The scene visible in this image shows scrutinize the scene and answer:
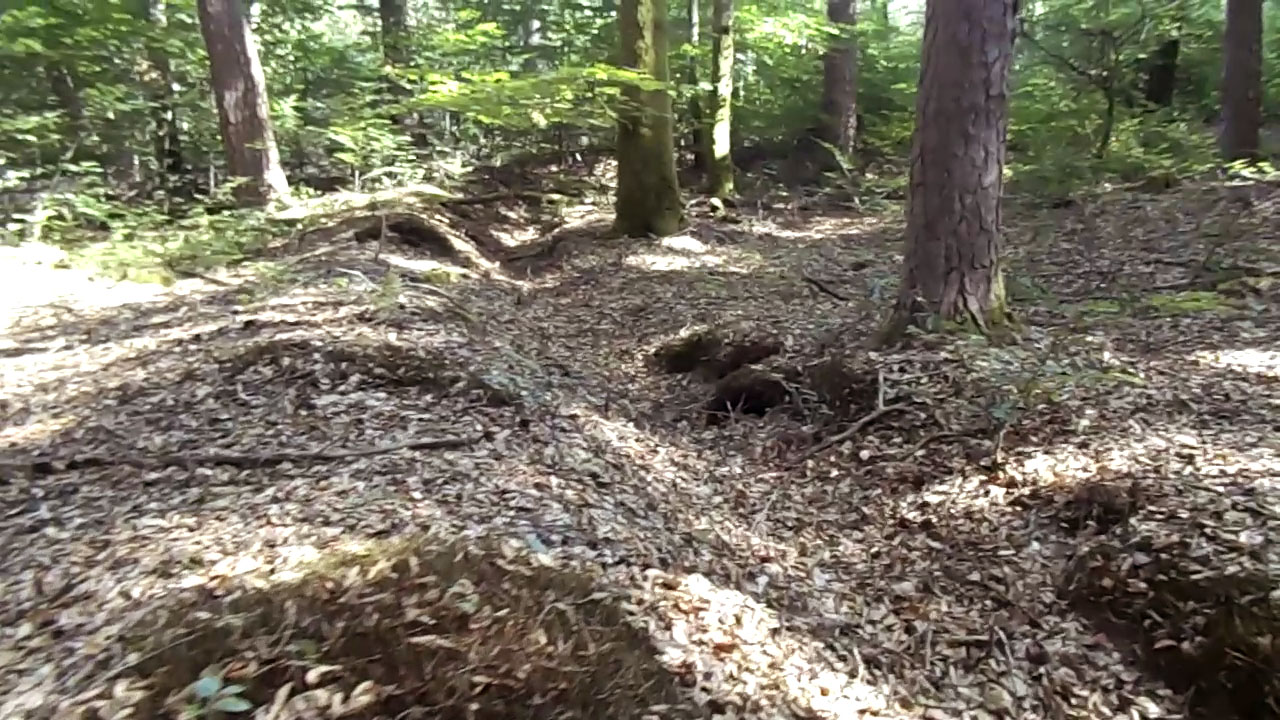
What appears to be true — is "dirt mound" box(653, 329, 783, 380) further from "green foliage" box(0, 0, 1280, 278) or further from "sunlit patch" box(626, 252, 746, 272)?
"green foliage" box(0, 0, 1280, 278)

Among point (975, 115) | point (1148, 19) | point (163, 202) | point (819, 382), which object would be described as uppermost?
point (1148, 19)

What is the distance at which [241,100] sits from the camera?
10.5m

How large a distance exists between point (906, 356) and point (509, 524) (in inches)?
126

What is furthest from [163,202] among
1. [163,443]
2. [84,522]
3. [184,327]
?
[84,522]

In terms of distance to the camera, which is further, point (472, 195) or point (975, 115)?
point (472, 195)

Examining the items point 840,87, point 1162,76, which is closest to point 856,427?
point 840,87

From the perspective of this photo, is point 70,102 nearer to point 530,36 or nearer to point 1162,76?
point 530,36

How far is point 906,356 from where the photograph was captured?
6.02m

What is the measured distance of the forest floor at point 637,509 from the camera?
3.08 meters

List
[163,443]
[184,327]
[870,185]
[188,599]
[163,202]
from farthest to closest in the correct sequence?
[870,185] < [163,202] < [184,327] < [163,443] < [188,599]

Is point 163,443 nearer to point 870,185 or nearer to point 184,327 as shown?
point 184,327

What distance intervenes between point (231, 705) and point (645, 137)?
930 centimetres

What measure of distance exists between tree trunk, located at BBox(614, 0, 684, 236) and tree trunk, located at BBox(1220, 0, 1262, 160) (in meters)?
6.80

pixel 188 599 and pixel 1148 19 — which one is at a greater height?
pixel 1148 19
